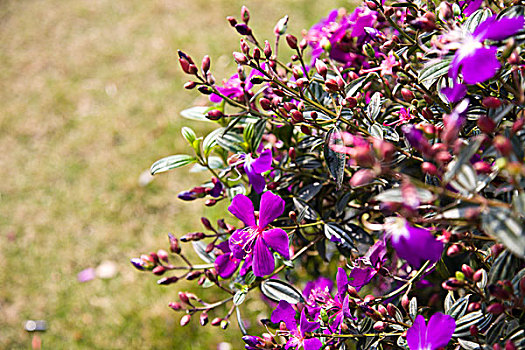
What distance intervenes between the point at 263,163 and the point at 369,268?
325mm

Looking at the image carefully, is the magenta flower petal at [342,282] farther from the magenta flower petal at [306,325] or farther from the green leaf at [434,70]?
the green leaf at [434,70]

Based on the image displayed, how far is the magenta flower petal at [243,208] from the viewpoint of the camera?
3.45 ft

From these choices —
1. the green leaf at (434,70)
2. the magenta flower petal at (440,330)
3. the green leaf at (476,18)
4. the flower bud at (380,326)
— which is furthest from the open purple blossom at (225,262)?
the green leaf at (476,18)

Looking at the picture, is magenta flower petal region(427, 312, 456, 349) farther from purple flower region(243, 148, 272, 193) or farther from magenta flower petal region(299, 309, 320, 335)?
purple flower region(243, 148, 272, 193)

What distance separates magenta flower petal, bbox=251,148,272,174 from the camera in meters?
1.10

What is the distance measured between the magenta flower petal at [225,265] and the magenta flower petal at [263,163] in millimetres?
231

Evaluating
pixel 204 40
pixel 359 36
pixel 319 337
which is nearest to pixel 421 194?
pixel 319 337

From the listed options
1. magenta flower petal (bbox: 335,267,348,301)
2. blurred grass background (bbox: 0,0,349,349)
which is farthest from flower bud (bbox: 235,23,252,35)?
blurred grass background (bbox: 0,0,349,349)

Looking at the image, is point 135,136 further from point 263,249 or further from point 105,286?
point 263,249

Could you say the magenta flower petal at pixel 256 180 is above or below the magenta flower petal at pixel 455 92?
below

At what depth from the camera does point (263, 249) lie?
1058 mm

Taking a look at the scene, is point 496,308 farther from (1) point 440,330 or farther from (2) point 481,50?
(2) point 481,50

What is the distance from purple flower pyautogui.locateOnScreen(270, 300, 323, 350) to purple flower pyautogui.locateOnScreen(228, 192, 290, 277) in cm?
10

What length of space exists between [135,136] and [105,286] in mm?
1029
